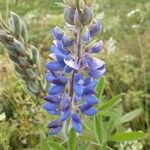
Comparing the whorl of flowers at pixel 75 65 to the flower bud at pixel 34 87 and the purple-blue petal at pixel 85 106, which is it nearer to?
the purple-blue petal at pixel 85 106

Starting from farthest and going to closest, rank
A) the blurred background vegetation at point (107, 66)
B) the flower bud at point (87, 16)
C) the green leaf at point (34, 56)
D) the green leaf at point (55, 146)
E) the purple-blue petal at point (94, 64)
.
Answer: the blurred background vegetation at point (107, 66) → the green leaf at point (34, 56) → the green leaf at point (55, 146) → the purple-blue petal at point (94, 64) → the flower bud at point (87, 16)

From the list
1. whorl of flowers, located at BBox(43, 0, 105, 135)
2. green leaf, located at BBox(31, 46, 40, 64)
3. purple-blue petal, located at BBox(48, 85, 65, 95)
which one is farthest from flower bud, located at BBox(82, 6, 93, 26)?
green leaf, located at BBox(31, 46, 40, 64)

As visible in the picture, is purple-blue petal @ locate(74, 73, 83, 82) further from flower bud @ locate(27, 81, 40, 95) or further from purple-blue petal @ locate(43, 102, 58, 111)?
flower bud @ locate(27, 81, 40, 95)

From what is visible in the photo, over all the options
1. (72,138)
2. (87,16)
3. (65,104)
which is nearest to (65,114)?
(65,104)

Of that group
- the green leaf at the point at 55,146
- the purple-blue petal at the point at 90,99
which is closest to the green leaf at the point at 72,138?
the green leaf at the point at 55,146

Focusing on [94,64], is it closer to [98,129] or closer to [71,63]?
[71,63]

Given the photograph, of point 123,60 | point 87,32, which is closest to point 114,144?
point 123,60

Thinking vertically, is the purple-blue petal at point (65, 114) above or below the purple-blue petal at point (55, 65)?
below
